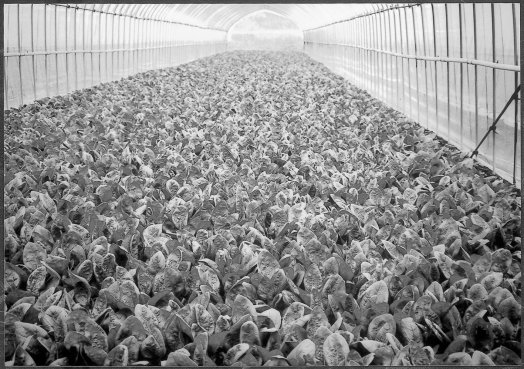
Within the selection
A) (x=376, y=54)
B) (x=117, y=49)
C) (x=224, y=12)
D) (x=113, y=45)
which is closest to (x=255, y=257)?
(x=376, y=54)

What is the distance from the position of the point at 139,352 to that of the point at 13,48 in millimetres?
9543

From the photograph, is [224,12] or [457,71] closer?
[457,71]

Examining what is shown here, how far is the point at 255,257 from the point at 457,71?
6536mm

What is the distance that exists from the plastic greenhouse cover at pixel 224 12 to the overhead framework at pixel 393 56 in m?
0.14

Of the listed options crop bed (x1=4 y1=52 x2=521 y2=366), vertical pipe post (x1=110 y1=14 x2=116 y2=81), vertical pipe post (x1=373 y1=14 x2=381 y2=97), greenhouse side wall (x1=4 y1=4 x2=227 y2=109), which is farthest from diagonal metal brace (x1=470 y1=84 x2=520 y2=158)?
vertical pipe post (x1=110 y1=14 x2=116 y2=81)

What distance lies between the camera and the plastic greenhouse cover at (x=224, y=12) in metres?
24.2

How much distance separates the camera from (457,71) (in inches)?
455

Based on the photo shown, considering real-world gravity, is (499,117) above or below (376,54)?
below

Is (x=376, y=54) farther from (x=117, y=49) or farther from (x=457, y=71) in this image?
(x=457, y=71)

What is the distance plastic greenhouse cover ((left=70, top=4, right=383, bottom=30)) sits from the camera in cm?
2425

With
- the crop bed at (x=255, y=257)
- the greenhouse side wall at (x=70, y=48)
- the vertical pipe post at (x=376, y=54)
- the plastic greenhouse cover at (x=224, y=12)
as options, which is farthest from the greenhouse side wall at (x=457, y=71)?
the greenhouse side wall at (x=70, y=48)

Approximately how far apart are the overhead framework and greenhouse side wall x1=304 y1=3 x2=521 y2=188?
2cm

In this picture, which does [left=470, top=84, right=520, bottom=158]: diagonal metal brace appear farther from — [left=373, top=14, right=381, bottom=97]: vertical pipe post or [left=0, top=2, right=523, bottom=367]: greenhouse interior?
[left=373, top=14, right=381, bottom=97]: vertical pipe post

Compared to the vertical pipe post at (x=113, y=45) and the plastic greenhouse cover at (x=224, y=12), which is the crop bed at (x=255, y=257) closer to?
the plastic greenhouse cover at (x=224, y=12)
